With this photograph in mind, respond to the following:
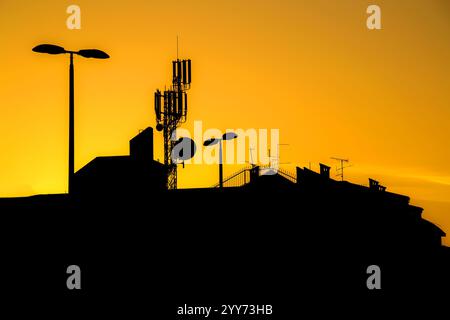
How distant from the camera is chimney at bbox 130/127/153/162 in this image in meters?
36.9

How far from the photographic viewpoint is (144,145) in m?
37.7

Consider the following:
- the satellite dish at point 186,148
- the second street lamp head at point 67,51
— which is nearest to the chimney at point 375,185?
the satellite dish at point 186,148

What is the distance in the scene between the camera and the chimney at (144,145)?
36.9 meters

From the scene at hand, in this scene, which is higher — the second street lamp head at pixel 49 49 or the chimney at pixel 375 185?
the second street lamp head at pixel 49 49

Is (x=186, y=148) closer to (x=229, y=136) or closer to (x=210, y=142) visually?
(x=210, y=142)

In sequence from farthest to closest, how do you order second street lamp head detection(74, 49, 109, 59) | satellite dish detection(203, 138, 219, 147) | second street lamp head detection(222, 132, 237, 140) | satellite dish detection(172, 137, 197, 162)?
1. satellite dish detection(172, 137, 197, 162)
2. satellite dish detection(203, 138, 219, 147)
3. second street lamp head detection(222, 132, 237, 140)
4. second street lamp head detection(74, 49, 109, 59)

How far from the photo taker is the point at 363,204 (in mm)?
27703

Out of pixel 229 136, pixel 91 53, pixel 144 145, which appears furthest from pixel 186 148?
pixel 91 53

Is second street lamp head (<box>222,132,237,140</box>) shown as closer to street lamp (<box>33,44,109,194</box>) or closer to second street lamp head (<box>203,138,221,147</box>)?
second street lamp head (<box>203,138,221,147</box>)

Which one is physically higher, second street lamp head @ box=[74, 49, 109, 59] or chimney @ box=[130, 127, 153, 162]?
second street lamp head @ box=[74, 49, 109, 59]

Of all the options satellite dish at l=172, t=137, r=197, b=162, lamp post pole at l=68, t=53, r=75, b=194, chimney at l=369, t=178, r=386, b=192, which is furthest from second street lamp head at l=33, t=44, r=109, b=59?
chimney at l=369, t=178, r=386, b=192

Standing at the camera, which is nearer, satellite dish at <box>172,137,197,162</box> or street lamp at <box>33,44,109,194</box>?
street lamp at <box>33,44,109,194</box>

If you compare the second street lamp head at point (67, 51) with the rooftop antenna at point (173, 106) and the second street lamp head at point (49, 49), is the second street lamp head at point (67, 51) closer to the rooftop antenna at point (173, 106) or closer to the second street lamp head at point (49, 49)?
the second street lamp head at point (49, 49)
